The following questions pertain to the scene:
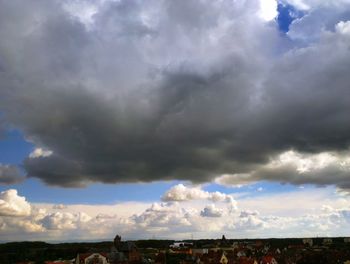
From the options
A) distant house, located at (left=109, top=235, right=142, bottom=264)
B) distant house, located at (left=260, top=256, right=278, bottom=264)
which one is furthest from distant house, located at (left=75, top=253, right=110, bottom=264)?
distant house, located at (left=260, top=256, right=278, bottom=264)

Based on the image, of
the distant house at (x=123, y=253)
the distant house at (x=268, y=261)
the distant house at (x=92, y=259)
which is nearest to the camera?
the distant house at (x=92, y=259)

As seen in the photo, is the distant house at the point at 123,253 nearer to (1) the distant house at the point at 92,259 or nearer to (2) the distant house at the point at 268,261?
(1) the distant house at the point at 92,259

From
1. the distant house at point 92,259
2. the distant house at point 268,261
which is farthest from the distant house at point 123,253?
the distant house at point 268,261

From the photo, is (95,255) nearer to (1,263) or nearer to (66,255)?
(1,263)

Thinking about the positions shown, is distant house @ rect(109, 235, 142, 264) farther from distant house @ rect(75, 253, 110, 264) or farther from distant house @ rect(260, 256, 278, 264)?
distant house @ rect(260, 256, 278, 264)

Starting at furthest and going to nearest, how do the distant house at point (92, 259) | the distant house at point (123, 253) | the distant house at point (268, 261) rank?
the distant house at point (123, 253) → the distant house at point (268, 261) → the distant house at point (92, 259)

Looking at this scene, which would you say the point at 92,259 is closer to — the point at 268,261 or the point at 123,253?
the point at 123,253

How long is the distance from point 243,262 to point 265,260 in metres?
14.8

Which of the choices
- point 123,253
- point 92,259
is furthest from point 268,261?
point 92,259

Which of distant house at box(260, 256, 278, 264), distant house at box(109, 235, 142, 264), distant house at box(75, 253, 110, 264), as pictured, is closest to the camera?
distant house at box(75, 253, 110, 264)

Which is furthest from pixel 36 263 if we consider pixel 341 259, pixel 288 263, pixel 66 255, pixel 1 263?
pixel 341 259

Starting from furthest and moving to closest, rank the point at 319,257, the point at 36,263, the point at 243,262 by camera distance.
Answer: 1. the point at 36,263
2. the point at 319,257
3. the point at 243,262

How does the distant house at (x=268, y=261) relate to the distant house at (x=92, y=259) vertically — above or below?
below

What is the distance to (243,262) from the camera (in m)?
124
